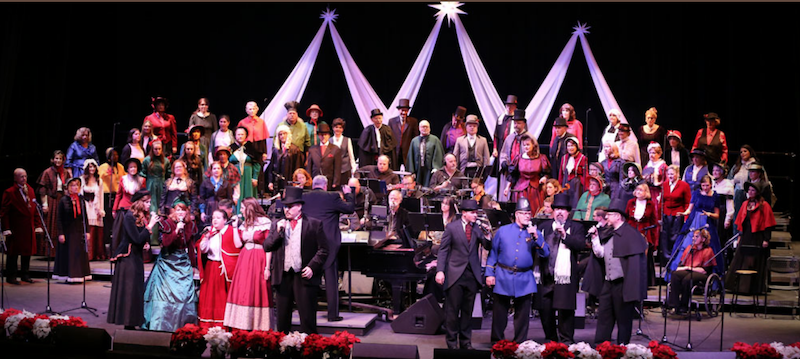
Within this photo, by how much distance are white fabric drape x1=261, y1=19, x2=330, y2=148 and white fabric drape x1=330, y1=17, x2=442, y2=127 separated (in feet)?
1.35

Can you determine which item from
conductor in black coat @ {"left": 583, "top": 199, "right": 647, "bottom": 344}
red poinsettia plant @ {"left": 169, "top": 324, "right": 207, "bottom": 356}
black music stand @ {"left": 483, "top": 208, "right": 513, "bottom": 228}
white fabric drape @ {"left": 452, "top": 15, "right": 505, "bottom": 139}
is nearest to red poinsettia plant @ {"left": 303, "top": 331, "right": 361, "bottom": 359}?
red poinsettia plant @ {"left": 169, "top": 324, "right": 207, "bottom": 356}

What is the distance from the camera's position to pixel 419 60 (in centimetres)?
1564

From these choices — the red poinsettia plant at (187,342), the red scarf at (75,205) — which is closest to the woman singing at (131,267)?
the red poinsettia plant at (187,342)

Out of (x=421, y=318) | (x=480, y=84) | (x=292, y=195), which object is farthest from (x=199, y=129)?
(x=421, y=318)

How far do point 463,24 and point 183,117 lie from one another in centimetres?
558

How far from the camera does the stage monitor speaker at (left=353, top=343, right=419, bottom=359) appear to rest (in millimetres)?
7207

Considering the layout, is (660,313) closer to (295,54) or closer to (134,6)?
(295,54)

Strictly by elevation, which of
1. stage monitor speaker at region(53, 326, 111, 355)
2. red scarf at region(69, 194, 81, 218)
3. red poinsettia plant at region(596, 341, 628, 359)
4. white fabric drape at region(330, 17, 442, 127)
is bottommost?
stage monitor speaker at region(53, 326, 111, 355)

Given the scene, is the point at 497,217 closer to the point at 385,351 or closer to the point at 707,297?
the point at 707,297

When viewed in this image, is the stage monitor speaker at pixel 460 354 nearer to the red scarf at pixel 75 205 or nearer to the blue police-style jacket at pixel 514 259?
the blue police-style jacket at pixel 514 259

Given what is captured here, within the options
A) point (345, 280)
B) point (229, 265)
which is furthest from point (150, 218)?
point (345, 280)

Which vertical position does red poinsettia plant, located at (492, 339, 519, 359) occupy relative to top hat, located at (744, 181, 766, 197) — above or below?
below

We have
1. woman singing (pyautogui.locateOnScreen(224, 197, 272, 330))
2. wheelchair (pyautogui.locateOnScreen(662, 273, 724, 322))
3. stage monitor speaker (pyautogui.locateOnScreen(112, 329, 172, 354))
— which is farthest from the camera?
wheelchair (pyautogui.locateOnScreen(662, 273, 724, 322))

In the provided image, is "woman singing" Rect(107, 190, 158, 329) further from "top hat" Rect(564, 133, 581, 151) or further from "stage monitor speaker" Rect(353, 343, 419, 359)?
"top hat" Rect(564, 133, 581, 151)
